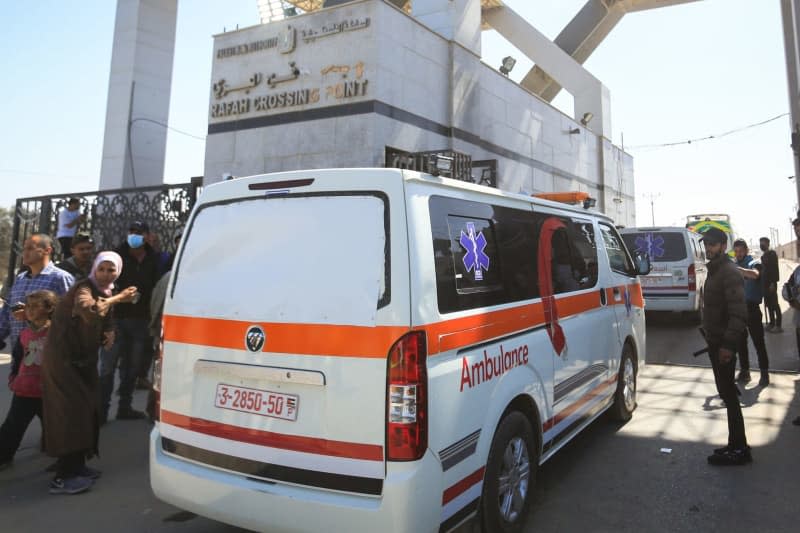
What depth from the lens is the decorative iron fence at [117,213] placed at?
32.8 ft

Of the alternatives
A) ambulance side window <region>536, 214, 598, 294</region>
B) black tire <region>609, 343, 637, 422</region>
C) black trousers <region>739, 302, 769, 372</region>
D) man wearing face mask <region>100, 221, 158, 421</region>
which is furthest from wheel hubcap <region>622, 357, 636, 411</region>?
man wearing face mask <region>100, 221, 158, 421</region>

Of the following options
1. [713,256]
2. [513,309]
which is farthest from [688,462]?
[513,309]

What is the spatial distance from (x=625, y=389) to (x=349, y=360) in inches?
149

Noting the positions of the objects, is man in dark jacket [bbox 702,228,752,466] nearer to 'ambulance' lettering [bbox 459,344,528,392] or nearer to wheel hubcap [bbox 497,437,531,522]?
wheel hubcap [bbox 497,437,531,522]

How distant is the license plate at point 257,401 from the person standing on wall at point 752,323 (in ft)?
A: 18.5

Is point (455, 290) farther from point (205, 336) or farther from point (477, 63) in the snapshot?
point (477, 63)

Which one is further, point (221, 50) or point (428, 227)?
point (221, 50)

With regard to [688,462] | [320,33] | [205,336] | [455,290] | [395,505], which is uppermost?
[320,33]

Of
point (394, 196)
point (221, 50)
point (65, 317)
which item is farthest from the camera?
point (221, 50)

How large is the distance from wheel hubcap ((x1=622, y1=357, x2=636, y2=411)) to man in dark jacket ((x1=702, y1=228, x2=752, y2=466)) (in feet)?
2.83

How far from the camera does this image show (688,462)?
409 cm

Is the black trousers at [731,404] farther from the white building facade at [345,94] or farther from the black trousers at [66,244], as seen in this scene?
the black trousers at [66,244]

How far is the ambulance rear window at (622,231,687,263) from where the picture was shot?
10242 mm

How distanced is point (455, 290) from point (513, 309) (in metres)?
0.60
